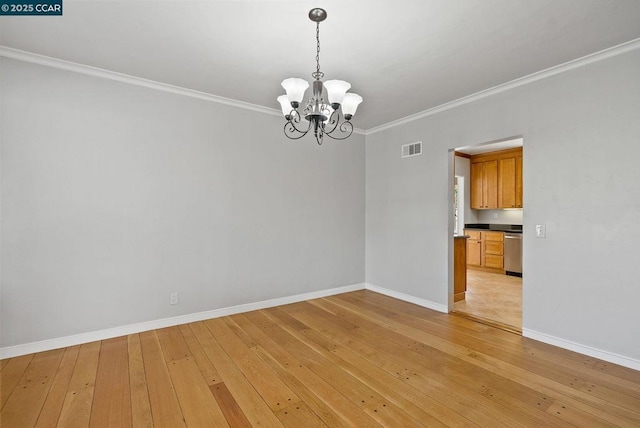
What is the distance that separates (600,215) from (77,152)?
5091 millimetres

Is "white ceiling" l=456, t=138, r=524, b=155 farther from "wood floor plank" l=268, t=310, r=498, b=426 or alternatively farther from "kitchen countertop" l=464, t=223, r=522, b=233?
"wood floor plank" l=268, t=310, r=498, b=426

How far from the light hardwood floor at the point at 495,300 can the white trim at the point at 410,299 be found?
0.24m

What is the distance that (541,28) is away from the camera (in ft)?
7.81

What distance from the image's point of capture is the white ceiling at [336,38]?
2168mm

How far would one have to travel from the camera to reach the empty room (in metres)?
2.22

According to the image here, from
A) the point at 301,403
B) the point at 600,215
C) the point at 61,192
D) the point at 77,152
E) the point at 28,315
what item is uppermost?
the point at 77,152

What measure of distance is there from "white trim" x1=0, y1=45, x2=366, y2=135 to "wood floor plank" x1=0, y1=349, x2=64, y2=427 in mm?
2771

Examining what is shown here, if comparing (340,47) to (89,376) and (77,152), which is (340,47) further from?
(89,376)

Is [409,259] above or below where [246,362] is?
above

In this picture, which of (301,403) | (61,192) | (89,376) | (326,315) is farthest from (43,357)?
(326,315)

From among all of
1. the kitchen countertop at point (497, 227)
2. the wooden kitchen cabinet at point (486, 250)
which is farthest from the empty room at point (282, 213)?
the kitchen countertop at point (497, 227)

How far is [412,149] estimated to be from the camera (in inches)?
181

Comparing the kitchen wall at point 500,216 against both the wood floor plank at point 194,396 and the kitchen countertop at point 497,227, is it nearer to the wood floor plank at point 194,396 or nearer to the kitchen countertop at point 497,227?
the kitchen countertop at point 497,227

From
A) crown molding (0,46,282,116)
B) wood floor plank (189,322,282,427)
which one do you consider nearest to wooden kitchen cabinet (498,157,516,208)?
crown molding (0,46,282,116)
